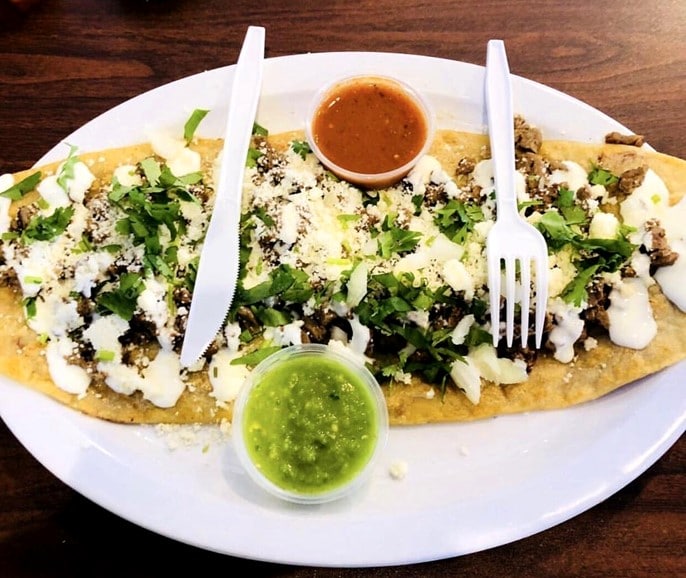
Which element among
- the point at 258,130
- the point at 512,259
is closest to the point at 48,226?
the point at 258,130

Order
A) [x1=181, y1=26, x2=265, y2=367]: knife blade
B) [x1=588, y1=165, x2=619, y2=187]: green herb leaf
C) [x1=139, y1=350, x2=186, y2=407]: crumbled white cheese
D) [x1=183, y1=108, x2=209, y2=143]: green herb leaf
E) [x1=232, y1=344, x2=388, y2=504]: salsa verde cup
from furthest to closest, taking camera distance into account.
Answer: [x1=183, y1=108, x2=209, y2=143]: green herb leaf
[x1=588, y1=165, x2=619, y2=187]: green herb leaf
[x1=139, y1=350, x2=186, y2=407]: crumbled white cheese
[x1=181, y1=26, x2=265, y2=367]: knife blade
[x1=232, y1=344, x2=388, y2=504]: salsa verde cup

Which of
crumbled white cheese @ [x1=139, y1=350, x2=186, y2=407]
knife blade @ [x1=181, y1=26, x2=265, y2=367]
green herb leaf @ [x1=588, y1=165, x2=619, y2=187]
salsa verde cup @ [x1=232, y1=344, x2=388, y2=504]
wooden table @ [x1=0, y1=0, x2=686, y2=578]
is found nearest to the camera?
salsa verde cup @ [x1=232, y1=344, x2=388, y2=504]

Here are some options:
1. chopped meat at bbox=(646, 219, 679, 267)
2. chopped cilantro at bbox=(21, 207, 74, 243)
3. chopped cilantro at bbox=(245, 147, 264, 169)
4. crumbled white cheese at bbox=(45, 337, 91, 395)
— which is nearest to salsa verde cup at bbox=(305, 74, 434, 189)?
chopped cilantro at bbox=(245, 147, 264, 169)

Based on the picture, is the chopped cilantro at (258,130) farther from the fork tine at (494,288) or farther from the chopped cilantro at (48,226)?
the fork tine at (494,288)

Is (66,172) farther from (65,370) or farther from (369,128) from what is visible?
(369,128)

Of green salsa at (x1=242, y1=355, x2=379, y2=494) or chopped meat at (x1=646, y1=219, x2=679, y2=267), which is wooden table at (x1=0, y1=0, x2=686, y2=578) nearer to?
chopped meat at (x1=646, y1=219, x2=679, y2=267)

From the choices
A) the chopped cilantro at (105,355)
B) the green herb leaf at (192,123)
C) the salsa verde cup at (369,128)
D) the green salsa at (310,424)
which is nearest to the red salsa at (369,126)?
the salsa verde cup at (369,128)

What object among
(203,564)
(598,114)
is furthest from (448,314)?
(203,564)
